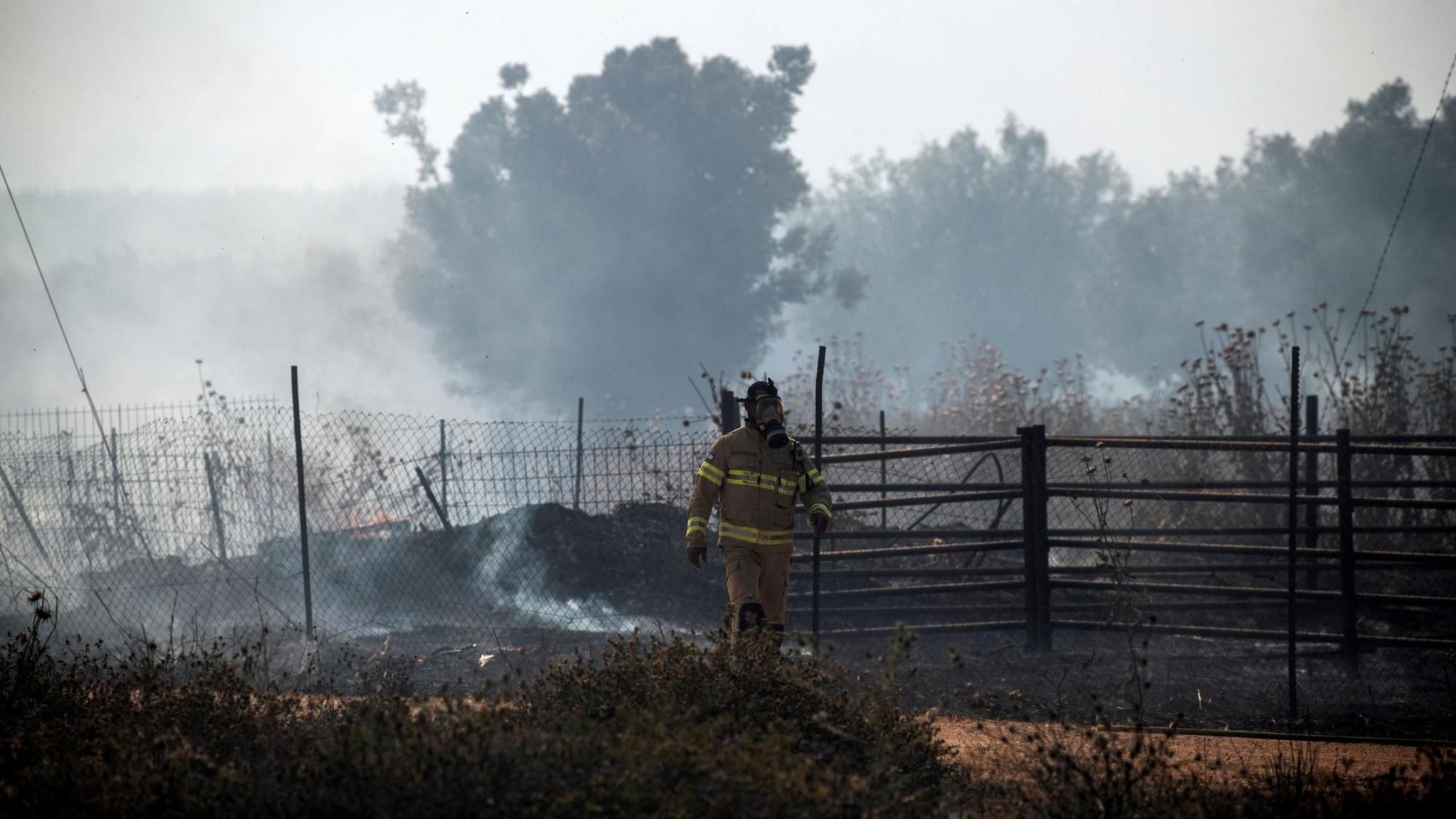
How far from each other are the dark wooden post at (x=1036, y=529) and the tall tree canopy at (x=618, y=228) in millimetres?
30491

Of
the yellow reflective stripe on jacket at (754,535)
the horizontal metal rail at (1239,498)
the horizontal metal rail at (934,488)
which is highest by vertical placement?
the horizontal metal rail at (934,488)

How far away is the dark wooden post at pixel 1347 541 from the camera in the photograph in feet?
31.5

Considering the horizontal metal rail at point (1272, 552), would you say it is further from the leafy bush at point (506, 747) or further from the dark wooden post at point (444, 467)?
the dark wooden post at point (444, 467)

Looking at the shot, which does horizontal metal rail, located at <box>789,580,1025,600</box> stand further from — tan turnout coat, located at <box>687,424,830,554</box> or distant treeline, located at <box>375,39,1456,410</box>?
distant treeline, located at <box>375,39,1456,410</box>

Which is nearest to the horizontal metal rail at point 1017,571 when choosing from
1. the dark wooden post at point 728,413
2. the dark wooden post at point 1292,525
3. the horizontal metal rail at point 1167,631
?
the horizontal metal rail at point 1167,631

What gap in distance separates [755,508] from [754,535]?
18 cm

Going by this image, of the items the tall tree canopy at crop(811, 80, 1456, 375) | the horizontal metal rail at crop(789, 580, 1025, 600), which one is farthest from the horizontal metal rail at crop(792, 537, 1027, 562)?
the tall tree canopy at crop(811, 80, 1456, 375)

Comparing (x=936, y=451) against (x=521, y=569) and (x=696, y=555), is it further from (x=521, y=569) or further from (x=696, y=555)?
(x=521, y=569)

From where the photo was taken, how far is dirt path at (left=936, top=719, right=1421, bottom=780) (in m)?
6.33

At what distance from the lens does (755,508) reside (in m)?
8.15

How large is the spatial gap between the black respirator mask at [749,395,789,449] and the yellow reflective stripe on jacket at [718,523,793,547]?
0.56 meters

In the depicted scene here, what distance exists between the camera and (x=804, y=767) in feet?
14.7

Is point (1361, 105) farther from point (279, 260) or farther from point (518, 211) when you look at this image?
point (279, 260)

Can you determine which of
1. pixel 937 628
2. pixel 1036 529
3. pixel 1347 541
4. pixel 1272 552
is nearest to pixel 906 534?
pixel 937 628
